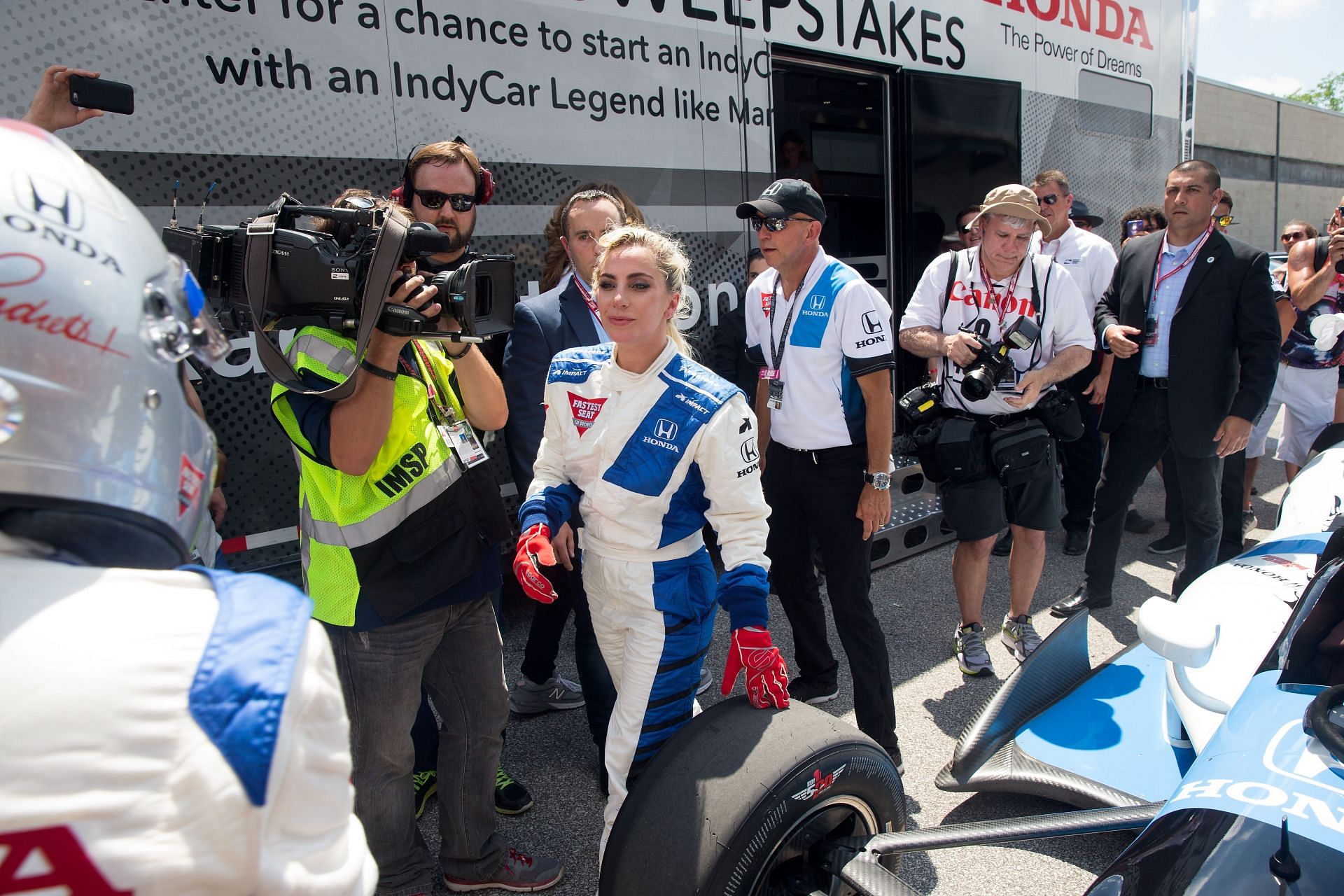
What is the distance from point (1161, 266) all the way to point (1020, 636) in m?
1.86

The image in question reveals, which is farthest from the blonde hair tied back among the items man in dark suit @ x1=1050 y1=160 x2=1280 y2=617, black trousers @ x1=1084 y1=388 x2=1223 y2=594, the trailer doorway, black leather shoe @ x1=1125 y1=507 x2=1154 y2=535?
black leather shoe @ x1=1125 y1=507 x2=1154 y2=535

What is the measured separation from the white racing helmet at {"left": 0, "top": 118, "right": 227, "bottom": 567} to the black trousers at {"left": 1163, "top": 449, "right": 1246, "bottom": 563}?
15.9 ft

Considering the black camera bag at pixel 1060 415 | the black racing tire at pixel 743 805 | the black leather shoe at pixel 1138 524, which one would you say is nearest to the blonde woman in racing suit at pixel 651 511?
the black racing tire at pixel 743 805

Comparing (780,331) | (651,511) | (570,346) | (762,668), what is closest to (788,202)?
(780,331)

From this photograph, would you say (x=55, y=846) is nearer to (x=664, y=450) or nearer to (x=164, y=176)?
(x=664, y=450)

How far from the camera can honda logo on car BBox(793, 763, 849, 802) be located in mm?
1730

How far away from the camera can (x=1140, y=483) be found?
4.12 metres

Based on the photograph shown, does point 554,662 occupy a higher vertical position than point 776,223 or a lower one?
lower

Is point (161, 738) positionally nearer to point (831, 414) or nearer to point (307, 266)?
point (307, 266)

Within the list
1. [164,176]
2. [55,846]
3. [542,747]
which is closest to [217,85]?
[164,176]

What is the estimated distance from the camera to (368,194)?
1954 mm

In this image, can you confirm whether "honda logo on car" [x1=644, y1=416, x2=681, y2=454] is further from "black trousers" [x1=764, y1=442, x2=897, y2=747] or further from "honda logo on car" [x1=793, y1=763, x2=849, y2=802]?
"black trousers" [x1=764, y1=442, x2=897, y2=747]

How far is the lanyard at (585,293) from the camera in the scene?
2930 mm

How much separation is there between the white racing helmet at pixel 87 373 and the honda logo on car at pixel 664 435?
128cm
